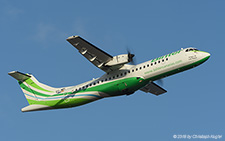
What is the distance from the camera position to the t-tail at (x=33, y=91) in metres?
33.4

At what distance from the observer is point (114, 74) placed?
30.3 meters

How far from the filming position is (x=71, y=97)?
31844mm

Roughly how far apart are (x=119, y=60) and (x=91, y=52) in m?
2.52

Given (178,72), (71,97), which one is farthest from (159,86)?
(71,97)

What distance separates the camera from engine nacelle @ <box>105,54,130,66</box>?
2855 cm

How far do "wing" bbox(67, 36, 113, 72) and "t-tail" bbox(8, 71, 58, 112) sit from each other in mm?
6512

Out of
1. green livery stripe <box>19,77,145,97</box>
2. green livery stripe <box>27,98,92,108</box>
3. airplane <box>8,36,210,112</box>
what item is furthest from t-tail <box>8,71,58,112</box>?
green livery stripe <box>19,77,145,97</box>

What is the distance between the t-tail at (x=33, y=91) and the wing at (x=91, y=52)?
6.51 m

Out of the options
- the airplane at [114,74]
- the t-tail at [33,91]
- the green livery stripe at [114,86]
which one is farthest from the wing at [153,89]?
the t-tail at [33,91]

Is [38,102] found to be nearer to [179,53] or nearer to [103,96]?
[103,96]

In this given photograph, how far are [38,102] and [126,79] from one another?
9951mm

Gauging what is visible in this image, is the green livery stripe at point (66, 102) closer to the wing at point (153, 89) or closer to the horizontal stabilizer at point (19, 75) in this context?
the horizontal stabilizer at point (19, 75)

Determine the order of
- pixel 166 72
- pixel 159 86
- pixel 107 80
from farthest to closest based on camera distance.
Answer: pixel 159 86
pixel 107 80
pixel 166 72

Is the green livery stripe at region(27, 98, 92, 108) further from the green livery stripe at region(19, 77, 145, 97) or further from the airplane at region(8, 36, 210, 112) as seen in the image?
the green livery stripe at region(19, 77, 145, 97)
